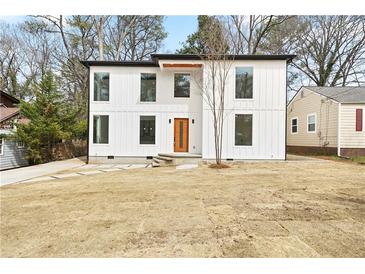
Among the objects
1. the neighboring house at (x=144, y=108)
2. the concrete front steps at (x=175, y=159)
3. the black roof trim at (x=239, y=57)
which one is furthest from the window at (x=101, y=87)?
the concrete front steps at (x=175, y=159)

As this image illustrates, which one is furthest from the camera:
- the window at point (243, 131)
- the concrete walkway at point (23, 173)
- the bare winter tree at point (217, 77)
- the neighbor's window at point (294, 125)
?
the neighbor's window at point (294, 125)

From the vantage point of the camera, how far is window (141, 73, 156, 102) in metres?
12.3

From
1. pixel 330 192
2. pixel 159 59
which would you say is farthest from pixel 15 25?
pixel 330 192

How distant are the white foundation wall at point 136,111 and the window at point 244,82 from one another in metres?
2.02

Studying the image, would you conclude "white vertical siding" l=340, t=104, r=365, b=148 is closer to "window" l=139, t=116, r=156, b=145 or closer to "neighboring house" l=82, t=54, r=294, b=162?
"neighboring house" l=82, t=54, r=294, b=162

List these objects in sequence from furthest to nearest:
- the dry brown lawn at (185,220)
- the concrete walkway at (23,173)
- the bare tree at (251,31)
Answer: the bare tree at (251,31), the concrete walkway at (23,173), the dry brown lawn at (185,220)

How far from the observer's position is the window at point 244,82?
1163 centimetres

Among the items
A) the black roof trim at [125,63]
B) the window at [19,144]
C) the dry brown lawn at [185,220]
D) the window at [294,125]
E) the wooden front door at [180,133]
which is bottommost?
the dry brown lawn at [185,220]

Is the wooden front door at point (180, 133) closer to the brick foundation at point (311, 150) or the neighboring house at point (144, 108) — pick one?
the neighboring house at point (144, 108)

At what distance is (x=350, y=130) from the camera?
521 inches

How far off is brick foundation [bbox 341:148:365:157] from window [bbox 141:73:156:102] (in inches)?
430

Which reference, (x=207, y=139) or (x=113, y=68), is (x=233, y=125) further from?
(x=113, y=68)
